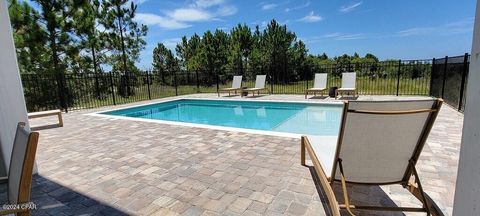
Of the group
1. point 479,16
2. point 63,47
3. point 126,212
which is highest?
point 63,47

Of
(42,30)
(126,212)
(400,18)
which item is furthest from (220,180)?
(400,18)

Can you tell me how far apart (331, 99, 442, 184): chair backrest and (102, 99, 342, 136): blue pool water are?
3.86m

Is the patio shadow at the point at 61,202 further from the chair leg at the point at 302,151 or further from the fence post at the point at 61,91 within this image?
the fence post at the point at 61,91

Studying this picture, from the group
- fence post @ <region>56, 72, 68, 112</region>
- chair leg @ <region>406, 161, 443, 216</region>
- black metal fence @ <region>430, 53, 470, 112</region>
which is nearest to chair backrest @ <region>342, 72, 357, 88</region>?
black metal fence @ <region>430, 53, 470, 112</region>

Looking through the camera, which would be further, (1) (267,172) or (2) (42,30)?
(2) (42,30)

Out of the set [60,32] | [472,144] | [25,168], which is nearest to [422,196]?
[472,144]

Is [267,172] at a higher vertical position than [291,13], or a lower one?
lower

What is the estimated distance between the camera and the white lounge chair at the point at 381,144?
1815mm

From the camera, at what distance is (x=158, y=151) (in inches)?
161

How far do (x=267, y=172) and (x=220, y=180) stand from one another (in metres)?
0.58

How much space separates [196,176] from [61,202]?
1.37 metres

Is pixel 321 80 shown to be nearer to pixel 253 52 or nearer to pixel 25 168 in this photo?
pixel 253 52

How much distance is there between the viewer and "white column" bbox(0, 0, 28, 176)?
→ 2.88 meters

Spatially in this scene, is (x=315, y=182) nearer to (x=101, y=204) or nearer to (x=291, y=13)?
(x=101, y=204)
